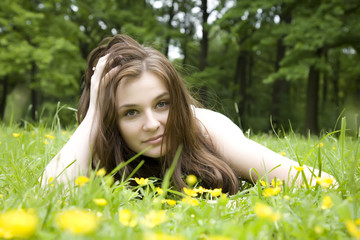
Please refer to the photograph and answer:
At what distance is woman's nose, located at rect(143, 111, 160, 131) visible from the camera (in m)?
1.77

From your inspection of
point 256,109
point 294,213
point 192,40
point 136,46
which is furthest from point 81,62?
point 294,213

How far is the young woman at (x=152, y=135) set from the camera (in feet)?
5.98

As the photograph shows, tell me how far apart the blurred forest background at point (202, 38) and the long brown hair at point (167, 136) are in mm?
4747

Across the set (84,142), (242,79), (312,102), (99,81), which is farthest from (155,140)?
(242,79)

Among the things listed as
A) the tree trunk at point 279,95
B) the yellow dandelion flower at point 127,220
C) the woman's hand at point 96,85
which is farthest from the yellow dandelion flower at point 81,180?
the tree trunk at point 279,95

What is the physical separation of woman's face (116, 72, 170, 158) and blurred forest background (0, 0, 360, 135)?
4924 mm

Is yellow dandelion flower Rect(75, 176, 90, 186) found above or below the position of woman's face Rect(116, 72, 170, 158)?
below

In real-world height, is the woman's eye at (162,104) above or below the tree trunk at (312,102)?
above

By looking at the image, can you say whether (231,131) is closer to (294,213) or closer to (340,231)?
(294,213)

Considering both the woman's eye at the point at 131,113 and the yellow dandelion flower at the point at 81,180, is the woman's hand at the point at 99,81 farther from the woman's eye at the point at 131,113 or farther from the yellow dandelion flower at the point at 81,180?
the yellow dandelion flower at the point at 81,180

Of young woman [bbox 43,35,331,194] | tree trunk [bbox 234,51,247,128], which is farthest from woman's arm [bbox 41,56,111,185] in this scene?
tree trunk [bbox 234,51,247,128]

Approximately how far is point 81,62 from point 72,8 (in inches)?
101

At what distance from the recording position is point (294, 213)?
1068 mm

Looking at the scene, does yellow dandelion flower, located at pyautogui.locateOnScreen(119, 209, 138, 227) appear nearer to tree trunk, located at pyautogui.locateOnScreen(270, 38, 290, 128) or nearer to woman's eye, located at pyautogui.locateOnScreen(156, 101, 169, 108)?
woman's eye, located at pyautogui.locateOnScreen(156, 101, 169, 108)
